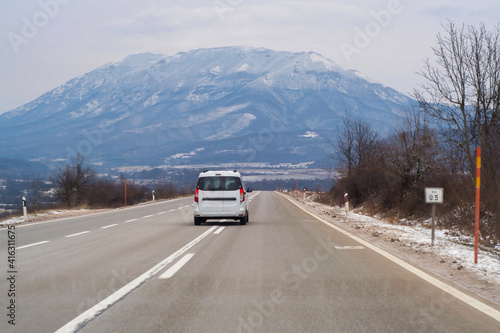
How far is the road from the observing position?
231 inches

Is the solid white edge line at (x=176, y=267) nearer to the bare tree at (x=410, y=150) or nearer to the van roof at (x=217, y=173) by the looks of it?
the van roof at (x=217, y=173)

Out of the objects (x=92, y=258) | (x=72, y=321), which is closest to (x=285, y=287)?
(x=72, y=321)

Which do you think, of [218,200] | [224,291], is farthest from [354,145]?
[224,291]

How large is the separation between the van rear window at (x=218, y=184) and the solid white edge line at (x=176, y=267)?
8494 millimetres

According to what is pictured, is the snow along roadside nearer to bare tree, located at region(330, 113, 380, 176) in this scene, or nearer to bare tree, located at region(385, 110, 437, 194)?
bare tree, located at region(385, 110, 437, 194)

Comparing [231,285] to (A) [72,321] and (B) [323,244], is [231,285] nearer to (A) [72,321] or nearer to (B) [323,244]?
(A) [72,321]

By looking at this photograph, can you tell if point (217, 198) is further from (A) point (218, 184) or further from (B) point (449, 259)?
(B) point (449, 259)

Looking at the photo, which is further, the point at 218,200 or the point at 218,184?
the point at 218,184

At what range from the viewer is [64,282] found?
8.29 meters

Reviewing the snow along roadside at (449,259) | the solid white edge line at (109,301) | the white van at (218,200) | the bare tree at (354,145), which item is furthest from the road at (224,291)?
the bare tree at (354,145)

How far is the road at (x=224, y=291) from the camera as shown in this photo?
231 inches

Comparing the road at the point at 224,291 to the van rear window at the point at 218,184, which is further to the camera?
the van rear window at the point at 218,184

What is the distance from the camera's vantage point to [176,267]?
9.73 meters

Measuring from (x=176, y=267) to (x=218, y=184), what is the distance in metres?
10.4
